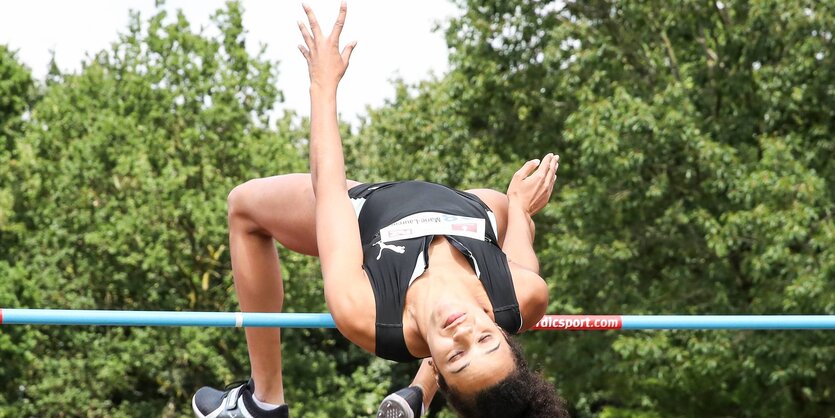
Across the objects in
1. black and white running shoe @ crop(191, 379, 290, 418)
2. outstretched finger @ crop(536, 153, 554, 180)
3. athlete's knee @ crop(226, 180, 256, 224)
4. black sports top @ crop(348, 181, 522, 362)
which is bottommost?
black and white running shoe @ crop(191, 379, 290, 418)

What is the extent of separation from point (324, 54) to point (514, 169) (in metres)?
13.9

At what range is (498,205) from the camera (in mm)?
3969

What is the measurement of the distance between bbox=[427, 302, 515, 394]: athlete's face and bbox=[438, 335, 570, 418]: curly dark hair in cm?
3

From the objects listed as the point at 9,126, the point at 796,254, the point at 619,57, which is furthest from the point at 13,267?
the point at 796,254

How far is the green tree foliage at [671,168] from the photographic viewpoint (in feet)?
46.6

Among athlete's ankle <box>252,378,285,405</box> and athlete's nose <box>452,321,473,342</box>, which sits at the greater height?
athlete's nose <box>452,321,473,342</box>

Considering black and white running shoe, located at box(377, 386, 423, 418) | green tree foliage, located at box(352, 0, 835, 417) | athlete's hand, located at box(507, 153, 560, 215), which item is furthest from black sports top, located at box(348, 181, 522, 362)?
green tree foliage, located at box(352, 0, 835, 417)

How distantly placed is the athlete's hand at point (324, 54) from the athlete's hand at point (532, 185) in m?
0.82

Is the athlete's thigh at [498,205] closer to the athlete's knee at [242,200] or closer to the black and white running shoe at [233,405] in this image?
the athlete's knee at [242,200]

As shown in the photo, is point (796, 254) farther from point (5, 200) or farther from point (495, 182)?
point (5, 200)

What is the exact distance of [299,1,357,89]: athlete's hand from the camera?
343cm

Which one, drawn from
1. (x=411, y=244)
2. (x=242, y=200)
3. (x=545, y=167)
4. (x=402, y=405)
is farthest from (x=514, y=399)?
(x=242, y=200)

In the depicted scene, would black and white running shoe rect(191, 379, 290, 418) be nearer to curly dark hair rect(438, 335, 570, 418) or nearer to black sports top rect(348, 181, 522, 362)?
black sports top rect(348, 181, 522, 362)

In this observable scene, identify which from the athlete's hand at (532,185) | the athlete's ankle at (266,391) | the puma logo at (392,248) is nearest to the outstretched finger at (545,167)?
the athlete's hand at (532,185)
